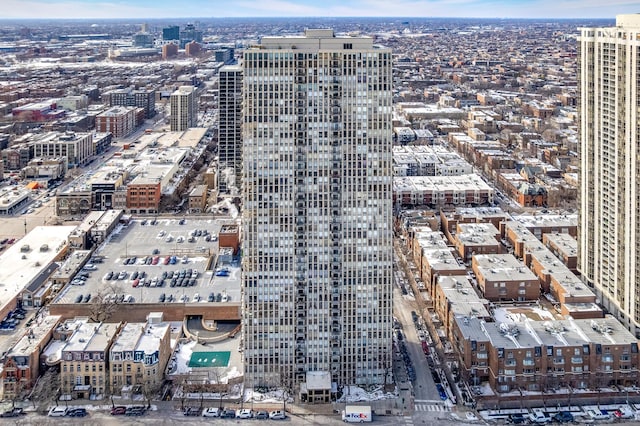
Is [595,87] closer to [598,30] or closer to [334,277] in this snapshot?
[598,30]

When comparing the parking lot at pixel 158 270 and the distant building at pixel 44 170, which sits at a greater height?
the distant building at pixel 44 170

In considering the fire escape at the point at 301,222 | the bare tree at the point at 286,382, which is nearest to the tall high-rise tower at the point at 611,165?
the fire escape at the point at 301,222

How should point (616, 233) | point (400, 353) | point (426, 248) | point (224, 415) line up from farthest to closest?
point (426, 248) < point (616, 233) < point (400, 353) < point (224, 415)

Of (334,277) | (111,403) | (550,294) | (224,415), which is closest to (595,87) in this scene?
(550,294)

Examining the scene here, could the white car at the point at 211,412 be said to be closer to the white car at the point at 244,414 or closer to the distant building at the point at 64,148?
the white car at the point at 244,414

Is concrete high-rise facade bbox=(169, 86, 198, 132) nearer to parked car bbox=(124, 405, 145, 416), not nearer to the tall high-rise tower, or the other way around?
the tall high-rise tower

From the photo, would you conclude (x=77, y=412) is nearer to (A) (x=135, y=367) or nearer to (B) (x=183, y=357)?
(A) (x=135, y=367)

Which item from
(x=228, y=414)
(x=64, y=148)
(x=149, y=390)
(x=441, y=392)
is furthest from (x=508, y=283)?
(x=64, y=148)
